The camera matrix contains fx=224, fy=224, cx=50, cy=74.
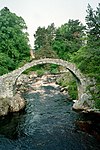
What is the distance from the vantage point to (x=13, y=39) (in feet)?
160

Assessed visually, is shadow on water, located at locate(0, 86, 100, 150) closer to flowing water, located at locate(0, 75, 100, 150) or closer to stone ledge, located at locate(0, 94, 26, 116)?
flowing water, located at locate(0, 75, 100, 150)

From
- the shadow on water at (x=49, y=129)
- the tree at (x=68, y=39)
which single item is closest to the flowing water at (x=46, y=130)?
the shadow on water at (x=49, y=129)

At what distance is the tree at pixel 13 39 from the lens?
1823 inches

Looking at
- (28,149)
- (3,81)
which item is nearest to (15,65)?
(3,81)

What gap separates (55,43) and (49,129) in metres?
54.1

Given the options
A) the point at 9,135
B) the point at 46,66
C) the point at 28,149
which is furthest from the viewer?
the point at 46,66

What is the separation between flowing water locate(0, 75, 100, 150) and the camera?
1764cm

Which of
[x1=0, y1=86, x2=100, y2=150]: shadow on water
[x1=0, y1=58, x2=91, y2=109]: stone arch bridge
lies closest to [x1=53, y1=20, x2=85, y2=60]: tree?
[x1=0, y1=58, x2=91, y2=109]: stone arch bridge

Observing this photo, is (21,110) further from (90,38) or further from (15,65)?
(15,65)

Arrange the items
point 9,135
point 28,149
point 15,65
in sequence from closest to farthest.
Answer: point 28,149 → point 9,135 → point 15,65

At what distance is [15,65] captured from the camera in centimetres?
4491

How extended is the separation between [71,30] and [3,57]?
39.2 meters

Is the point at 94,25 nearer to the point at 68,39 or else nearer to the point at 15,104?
the point at 15,104

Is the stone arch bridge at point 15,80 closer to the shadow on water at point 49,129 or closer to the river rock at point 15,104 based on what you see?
the river rock at point 15,104
